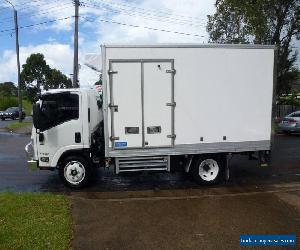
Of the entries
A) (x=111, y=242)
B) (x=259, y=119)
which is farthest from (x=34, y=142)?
(x=259, y=119)

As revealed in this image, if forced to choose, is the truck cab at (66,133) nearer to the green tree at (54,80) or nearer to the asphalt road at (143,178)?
the asphalt road at (143,178)

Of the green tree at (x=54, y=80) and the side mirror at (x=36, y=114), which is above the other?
the green tree at (x=54, y=80)

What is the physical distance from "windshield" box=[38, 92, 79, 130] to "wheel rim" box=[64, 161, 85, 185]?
106 centimetres

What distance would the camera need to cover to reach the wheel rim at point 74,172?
10.5 meters

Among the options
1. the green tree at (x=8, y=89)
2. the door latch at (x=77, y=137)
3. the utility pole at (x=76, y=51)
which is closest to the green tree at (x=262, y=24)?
the utility pole at (x=76, y=51)

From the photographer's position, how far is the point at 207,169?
427 inches

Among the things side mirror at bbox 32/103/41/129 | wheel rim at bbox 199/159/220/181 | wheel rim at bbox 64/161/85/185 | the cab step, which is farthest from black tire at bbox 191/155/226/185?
side mirror at bbox 32/103/41/129

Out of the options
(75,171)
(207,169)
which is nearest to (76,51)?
(75,171)

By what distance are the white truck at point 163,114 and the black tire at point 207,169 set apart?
0.08 ft

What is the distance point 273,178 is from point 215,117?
290 cm

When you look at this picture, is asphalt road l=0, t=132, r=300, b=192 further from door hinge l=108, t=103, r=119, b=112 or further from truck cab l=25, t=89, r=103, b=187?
door hinge l=108, t=103, r=119, b=112

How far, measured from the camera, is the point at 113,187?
11.0 meters

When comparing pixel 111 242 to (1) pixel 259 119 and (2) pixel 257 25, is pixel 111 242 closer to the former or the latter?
(1) pixel 259 119

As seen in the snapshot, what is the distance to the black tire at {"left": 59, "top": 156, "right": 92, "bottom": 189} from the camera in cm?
1055
